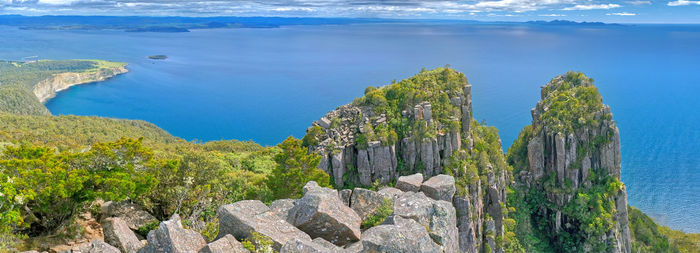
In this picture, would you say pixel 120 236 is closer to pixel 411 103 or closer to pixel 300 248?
pixel 300 248

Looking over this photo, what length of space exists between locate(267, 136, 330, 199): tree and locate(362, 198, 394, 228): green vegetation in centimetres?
1044

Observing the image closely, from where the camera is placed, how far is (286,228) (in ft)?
58.6

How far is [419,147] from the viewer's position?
45188mm

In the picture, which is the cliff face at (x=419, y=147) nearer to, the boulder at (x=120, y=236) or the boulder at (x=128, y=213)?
the boulder at (x=128, y=213)

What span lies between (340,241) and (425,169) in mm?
27730

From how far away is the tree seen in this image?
1186 inches

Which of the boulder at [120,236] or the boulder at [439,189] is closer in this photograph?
the boulder at [120,236]

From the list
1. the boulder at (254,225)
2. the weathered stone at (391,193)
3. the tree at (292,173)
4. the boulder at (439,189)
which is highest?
the boulder at (254,225)

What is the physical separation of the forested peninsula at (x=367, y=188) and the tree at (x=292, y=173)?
96mm

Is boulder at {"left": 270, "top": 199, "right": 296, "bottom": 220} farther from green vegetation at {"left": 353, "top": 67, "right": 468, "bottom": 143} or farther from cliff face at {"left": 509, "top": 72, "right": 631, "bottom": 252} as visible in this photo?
cliff face at {"left": 509, "top": 72, "right": 631, "bottom": 252}

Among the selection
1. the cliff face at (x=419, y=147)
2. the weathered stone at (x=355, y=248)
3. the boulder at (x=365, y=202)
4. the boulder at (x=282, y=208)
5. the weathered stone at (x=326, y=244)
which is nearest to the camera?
the weathered stone at (x=326, y=244)

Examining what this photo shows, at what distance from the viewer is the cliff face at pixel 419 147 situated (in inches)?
1624

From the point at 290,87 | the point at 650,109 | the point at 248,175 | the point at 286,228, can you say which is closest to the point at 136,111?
the point at 290,87

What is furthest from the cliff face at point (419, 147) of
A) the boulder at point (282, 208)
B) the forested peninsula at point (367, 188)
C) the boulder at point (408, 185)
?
the boulder at point (282, 208)
